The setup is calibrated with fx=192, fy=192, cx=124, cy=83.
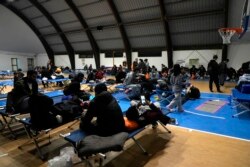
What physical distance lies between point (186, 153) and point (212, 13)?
1203 centimetres

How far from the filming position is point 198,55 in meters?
15.7

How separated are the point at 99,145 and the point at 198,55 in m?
14.9

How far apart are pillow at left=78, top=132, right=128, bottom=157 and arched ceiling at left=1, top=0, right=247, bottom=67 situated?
41.7 ft

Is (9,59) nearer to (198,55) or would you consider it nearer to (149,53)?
(149,53)

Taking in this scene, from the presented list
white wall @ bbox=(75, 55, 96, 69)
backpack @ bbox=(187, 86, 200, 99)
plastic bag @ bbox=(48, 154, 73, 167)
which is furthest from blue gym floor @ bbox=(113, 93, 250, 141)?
white wall @ bbox=(75, 55, 96, 69)

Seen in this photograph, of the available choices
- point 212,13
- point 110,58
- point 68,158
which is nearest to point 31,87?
point 68,158

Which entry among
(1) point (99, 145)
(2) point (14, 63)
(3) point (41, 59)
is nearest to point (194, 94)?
(1) point (99, 145)

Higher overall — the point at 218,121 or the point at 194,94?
the point at 194,94

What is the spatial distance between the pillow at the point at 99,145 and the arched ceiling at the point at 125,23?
12698 mm

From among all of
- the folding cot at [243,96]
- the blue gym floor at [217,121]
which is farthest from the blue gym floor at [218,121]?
the folding cot at [243,96]

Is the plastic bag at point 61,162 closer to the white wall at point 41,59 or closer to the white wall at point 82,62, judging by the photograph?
the white wall at point 82,62

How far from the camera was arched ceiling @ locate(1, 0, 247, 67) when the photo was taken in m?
13.8

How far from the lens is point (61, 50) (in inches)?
957

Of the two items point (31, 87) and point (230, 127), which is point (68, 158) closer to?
point (31, 87)
